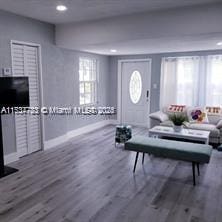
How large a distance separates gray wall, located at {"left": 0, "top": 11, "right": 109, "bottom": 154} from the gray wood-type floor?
28.7 inches

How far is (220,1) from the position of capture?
321cm

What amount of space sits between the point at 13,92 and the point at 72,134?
7.94ft

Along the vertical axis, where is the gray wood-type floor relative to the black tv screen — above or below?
below

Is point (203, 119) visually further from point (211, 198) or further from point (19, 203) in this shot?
point (19, 203)

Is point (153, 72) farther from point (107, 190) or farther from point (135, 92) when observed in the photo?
point (107, 190)

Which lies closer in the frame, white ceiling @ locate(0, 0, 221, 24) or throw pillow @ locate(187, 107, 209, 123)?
white ceiling @ locate(0, 0, 221, 24)

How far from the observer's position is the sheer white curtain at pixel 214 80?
A: 5.62 meters

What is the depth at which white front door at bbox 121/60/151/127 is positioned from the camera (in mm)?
6746

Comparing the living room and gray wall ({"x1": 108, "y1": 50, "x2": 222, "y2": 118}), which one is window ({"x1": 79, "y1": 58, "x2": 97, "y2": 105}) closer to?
the living room

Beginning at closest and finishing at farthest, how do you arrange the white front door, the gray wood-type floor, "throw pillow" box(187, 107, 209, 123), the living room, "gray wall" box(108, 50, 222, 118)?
the gray wood-type floor < the living room < "throw pillow" box(187, 107, 209, 123) < "gray wall" box(108, 50, 222, 118) < the white front door

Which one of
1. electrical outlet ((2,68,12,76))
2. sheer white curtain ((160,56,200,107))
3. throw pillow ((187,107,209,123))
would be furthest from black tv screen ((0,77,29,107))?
sheer white curtain ((160,56,200,107))

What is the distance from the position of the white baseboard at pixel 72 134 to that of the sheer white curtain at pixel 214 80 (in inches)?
116

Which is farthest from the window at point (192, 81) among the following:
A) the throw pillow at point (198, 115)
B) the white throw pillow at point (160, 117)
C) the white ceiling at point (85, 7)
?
the white ceiling at point (85, 7)

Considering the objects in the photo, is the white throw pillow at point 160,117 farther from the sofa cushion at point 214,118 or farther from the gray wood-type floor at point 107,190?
the gray wood-type floor at point 107,190
